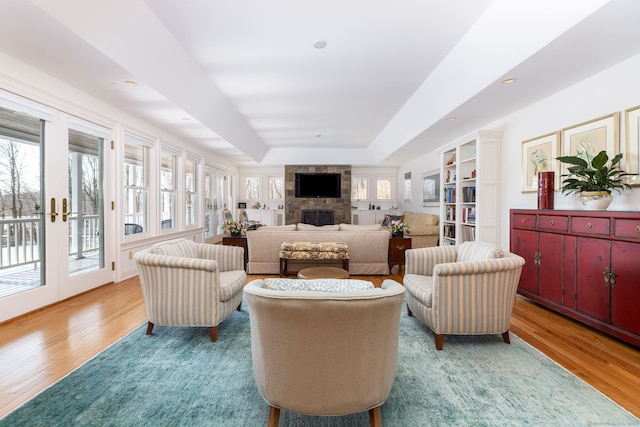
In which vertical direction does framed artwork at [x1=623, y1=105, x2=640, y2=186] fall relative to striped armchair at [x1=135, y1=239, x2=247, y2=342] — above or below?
above

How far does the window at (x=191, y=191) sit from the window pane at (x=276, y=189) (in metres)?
3.34

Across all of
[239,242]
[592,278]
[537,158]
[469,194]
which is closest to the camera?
[592,278]

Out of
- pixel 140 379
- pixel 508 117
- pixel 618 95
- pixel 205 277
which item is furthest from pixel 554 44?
pixel 140 379

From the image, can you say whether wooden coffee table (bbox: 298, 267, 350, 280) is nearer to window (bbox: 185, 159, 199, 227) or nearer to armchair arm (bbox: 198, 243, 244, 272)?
armchair arm (bbox: 198, 243, 244, 272)

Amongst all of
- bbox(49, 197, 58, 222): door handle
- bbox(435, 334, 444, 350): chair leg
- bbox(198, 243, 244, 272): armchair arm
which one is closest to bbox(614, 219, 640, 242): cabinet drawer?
bbox(435, 334, 444, 350): chair leg

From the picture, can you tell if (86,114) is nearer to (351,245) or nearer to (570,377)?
(351,245)

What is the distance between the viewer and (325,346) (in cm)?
128

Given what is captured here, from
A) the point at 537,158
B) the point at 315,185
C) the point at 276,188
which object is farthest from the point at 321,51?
the point at 276,188

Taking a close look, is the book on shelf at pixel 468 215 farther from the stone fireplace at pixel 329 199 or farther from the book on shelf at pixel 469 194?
the stone fireplace at pixel 329 199

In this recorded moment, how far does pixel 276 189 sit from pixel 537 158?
24.6 ft

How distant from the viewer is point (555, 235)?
9.80 feet

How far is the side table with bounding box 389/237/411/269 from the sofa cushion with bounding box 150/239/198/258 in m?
3.00

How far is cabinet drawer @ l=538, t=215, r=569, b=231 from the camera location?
2.89 metres

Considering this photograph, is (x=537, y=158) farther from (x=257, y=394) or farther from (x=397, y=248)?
(x=257, y=394)
